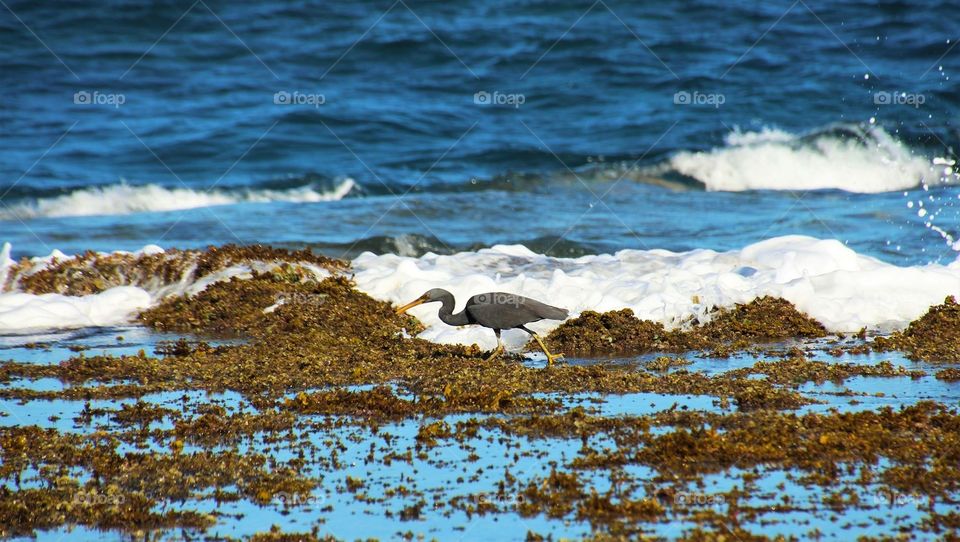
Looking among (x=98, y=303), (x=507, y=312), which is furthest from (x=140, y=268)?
(x=507, y=312)

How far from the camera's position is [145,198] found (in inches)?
920

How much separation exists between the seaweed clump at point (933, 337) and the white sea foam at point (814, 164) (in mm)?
13657

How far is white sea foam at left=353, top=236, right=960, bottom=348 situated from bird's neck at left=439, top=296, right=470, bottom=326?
0.51m

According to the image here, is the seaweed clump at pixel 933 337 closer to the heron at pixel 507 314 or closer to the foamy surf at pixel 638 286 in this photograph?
the foamy surf at pixel 638 286

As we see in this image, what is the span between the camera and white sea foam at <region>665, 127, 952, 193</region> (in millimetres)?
24484

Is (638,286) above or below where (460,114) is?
below

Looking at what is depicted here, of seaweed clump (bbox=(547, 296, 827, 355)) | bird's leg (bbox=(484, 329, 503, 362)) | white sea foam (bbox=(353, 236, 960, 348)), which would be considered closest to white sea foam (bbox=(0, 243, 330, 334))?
white sea foam (bbox=(353, 236, 960, 348))

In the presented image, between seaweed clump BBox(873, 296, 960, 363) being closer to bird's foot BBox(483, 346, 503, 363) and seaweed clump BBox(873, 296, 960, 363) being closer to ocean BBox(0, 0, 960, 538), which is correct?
ocean BBox(0, 0, 960, 538)

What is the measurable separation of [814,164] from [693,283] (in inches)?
580

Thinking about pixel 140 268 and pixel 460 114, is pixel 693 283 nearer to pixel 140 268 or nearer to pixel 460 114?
pixel 140 268

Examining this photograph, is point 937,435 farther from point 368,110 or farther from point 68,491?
point 368,110

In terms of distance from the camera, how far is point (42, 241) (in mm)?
19000

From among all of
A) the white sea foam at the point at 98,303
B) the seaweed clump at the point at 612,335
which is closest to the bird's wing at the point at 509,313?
the seaweed clump at the point at 612,335

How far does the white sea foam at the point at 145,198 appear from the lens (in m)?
22.5
